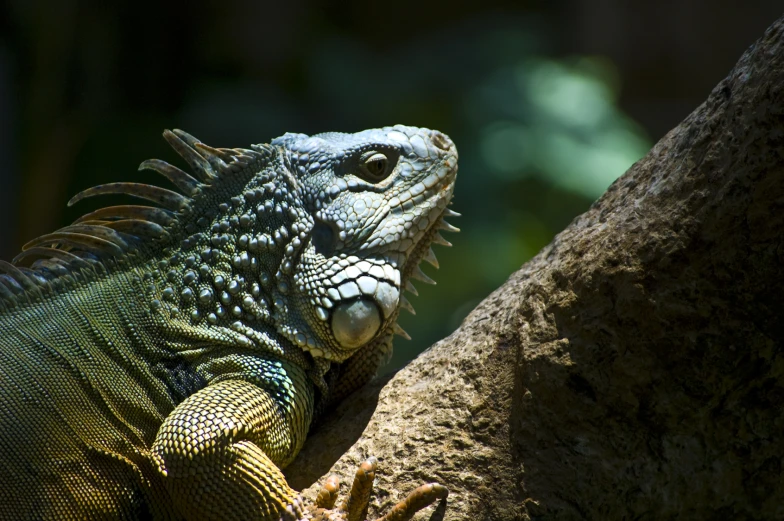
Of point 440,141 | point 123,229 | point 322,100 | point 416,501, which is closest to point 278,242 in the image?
point 123,229

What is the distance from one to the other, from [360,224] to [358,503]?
1169 millimetres

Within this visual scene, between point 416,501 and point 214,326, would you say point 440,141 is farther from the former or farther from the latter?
point 416,501

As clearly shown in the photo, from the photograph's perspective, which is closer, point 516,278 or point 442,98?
point 516,278

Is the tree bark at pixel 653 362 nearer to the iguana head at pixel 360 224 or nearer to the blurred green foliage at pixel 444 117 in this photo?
the iguana head at pixel 360 224

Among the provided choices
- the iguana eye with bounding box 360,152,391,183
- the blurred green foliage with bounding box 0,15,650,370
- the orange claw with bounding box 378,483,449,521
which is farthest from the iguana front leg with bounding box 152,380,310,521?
the blurred green foliage with bounding box 0,15,650,370

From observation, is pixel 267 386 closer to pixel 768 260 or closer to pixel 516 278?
pixel 516 278

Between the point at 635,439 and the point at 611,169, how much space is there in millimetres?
5784

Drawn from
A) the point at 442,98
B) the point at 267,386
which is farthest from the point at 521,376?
the point at 442,98

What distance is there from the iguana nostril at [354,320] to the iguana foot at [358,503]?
0.54m

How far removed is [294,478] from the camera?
281cm

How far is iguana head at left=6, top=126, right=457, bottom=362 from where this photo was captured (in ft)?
9.25

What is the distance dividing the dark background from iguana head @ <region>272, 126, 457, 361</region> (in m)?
4.19

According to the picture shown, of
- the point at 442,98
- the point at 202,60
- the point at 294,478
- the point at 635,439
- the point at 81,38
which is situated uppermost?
the point at 442,98

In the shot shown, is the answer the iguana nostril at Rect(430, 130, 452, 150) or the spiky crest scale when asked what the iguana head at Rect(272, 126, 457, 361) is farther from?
the spiky crest scale
